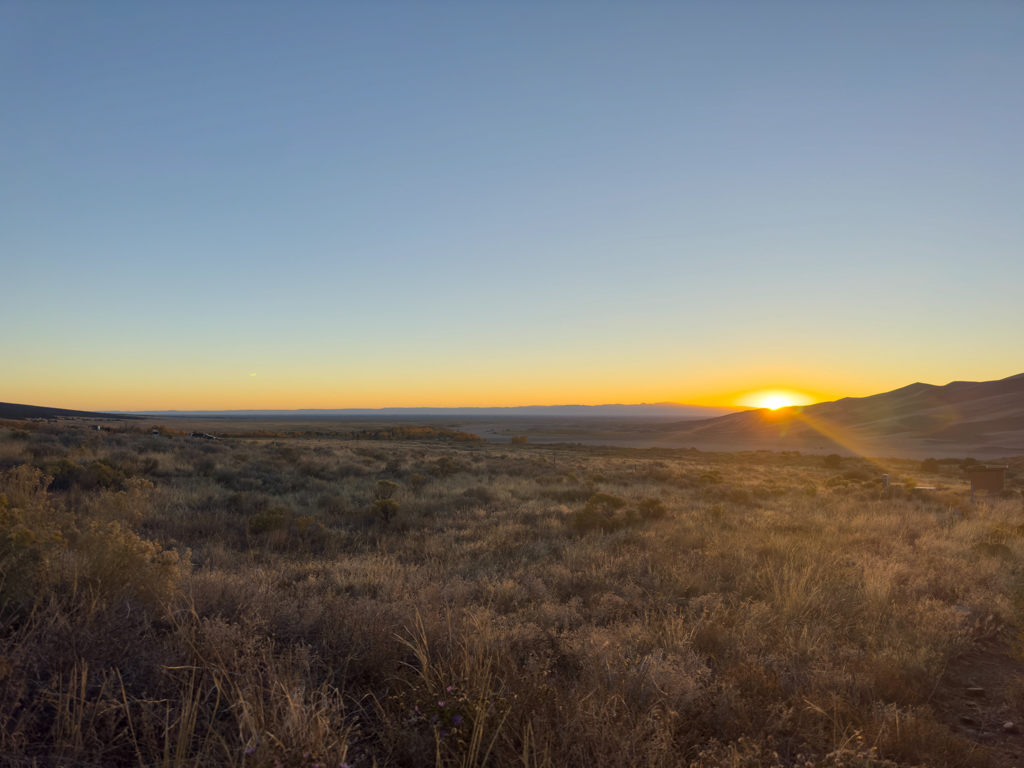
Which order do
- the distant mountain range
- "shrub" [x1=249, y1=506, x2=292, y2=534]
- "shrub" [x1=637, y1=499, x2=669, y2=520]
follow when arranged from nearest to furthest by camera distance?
"shrub" [x1=249, y1=506, x2=292, y2=534] < "shrub" [x1=637, y1=499, x2=669, y2=520] < the distant mountain range

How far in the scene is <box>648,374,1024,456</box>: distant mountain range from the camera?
66.7 metres

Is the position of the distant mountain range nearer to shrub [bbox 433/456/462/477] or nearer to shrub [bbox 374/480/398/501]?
shrub [bbox 433/456/462/477]

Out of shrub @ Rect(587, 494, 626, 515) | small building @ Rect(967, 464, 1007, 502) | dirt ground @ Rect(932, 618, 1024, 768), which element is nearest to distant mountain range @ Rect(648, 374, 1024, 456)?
small building @ Rect(967, 464, 1007, 502)

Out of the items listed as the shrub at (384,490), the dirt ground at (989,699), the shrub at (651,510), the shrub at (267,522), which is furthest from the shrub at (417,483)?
the dirt ground at (989,699)

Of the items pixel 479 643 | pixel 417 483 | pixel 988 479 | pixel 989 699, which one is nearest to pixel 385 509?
pixel 417 483

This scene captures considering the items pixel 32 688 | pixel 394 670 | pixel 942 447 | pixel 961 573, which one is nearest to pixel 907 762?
pixel 394 670

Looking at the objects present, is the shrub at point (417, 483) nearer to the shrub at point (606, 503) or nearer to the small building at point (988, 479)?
the shrub at point (606, 503)

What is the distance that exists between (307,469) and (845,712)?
1836 cm

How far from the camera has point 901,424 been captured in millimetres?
85688

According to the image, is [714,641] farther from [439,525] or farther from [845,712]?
Result: [439,525]

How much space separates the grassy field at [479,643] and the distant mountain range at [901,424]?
201 feet

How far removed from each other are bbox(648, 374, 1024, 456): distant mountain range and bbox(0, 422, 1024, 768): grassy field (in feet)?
201

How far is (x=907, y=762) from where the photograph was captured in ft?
10.5

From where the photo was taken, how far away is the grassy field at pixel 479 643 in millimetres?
2766
